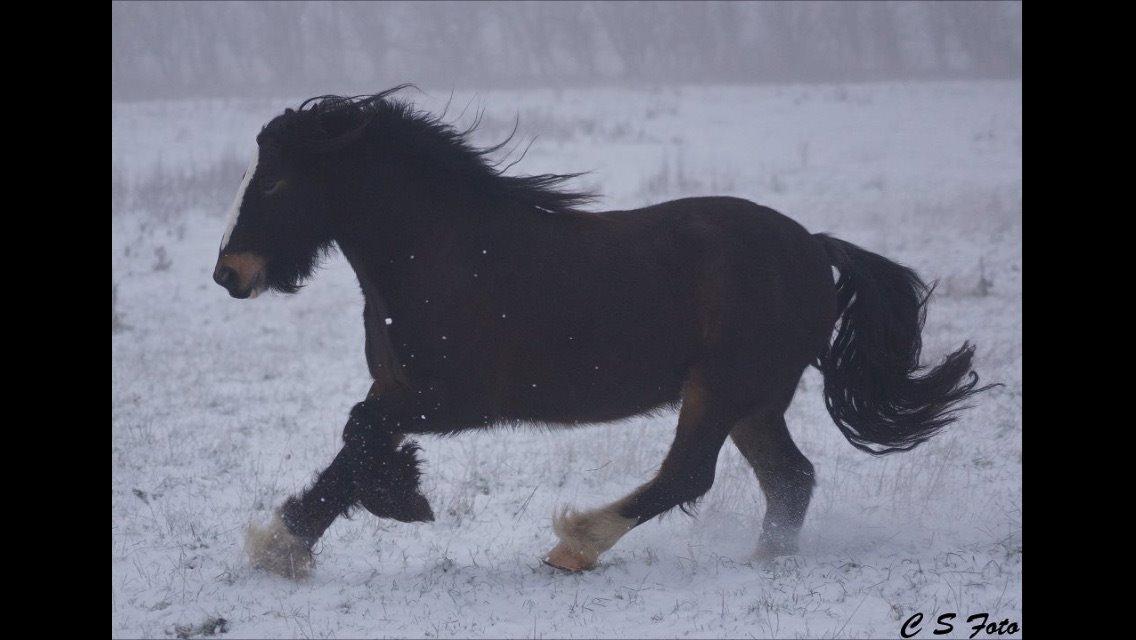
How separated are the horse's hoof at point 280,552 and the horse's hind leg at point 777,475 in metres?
2.04

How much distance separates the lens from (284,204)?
396 cm

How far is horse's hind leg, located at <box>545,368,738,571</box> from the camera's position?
4004mm

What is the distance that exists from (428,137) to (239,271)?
1.02m

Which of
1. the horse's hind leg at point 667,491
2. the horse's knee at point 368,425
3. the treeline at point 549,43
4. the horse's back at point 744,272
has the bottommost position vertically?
the horse's hind leg at point 667,491

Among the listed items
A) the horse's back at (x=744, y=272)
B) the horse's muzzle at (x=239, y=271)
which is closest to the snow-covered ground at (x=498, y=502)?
the horse's back at (x=744, y=272)

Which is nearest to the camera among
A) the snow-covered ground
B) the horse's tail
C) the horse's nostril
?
the snow-covered ground

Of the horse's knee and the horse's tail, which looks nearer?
the horse's knee

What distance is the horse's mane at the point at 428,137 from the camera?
407 centimetres

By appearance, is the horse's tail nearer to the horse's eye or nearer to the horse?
the horse

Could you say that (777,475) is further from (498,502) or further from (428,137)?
(428,137)

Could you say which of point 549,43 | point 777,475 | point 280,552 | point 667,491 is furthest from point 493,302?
point 549,43

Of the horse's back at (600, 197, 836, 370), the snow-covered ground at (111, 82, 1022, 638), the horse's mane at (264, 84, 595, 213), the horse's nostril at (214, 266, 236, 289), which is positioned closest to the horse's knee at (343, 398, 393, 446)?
the snow-covered ground at (111, 82, 1022, 638)

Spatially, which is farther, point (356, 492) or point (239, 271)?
point (356, 492)

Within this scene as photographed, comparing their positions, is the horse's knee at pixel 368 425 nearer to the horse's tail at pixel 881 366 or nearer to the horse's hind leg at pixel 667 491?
the horse's hind leg at pixel 667 491
